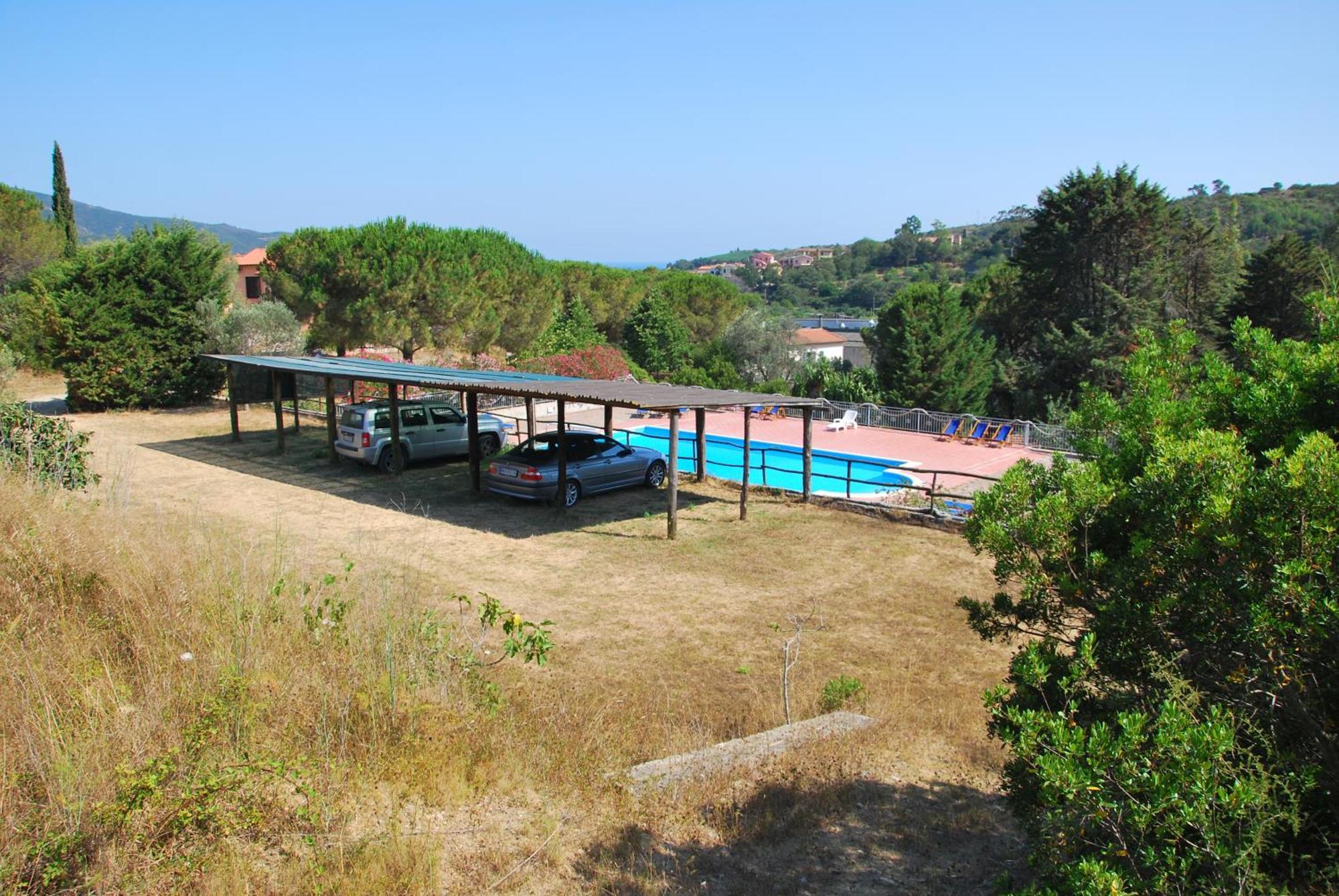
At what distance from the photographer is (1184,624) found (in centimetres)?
346

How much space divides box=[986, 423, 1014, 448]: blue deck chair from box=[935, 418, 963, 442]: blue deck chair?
123cm

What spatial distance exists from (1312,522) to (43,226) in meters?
55.6

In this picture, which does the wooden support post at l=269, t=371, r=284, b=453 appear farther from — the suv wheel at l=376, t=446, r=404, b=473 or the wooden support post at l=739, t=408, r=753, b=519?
the wooden support post at l=739, t=408, r=753, b=519

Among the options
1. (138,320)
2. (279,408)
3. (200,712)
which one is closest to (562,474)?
(279,408)

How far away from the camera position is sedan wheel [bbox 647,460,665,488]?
1820 cm

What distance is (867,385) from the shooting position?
119 feet

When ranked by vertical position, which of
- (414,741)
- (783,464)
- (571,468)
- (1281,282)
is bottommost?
(783,464)

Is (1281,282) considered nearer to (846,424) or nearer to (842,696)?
(846,424)

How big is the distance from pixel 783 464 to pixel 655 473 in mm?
6479

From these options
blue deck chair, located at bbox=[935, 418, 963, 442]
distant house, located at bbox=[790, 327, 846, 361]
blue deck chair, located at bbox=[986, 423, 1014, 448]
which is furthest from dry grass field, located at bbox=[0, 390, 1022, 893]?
distant house, located at bbox=[790, 327, 846, 361]

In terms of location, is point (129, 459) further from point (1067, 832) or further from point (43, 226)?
point (43, 226)

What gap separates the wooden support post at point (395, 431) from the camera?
58.6 ft

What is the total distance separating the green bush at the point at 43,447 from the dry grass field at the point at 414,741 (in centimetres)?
75

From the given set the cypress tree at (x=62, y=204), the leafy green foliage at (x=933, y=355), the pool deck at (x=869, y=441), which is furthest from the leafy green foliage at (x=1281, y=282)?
the cypress tree at (x=62, y=204)
